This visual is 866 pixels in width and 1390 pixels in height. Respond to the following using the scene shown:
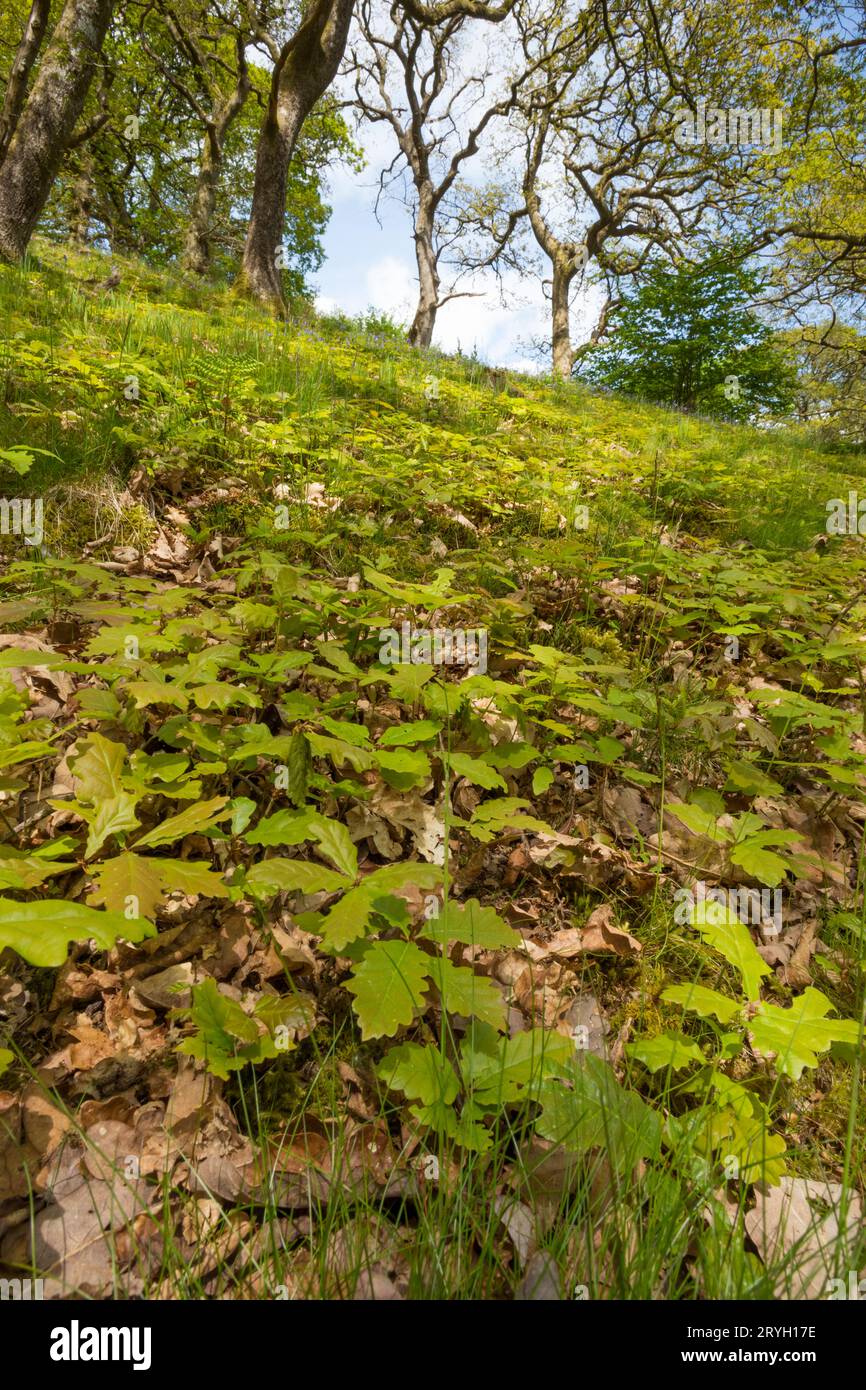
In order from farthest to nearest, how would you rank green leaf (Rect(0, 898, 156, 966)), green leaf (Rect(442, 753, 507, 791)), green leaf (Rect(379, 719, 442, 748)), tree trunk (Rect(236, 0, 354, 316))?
tree trunk (Rect(236, 0, 354, 316)), green leaf (Rect(379, 719, 442, 748)), green leaf (Rect(442, 753, 507, 791)), green leaf (Rect(0, 898, 156, 966))

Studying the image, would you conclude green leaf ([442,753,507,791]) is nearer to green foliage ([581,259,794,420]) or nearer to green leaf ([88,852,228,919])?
green leaf ([88,852,228,919])

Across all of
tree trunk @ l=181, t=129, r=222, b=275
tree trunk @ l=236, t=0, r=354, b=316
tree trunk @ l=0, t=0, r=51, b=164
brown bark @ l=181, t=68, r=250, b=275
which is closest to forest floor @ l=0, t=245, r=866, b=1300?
tree trunk @ l=0, t=0, r=51, b=164

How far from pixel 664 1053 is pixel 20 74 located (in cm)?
1134

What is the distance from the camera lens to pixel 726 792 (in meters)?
2.49

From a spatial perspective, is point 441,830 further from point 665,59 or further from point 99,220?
point 99,220

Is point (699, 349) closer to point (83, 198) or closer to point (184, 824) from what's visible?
point (184, 824)

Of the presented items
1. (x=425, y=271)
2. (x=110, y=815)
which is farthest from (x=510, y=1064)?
(x=425, y=271)

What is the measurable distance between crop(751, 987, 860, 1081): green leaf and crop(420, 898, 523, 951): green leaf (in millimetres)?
575

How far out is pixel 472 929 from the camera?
144 centimetres

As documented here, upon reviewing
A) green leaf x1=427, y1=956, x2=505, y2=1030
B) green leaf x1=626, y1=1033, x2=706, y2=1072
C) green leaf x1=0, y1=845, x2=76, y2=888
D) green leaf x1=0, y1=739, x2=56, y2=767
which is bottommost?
green leaf x1=626, y1=1033, x2=706, y2=1072

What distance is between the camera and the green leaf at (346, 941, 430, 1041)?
1.20 metres

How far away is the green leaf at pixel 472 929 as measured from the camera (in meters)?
1.41

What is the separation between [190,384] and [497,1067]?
181 inches
